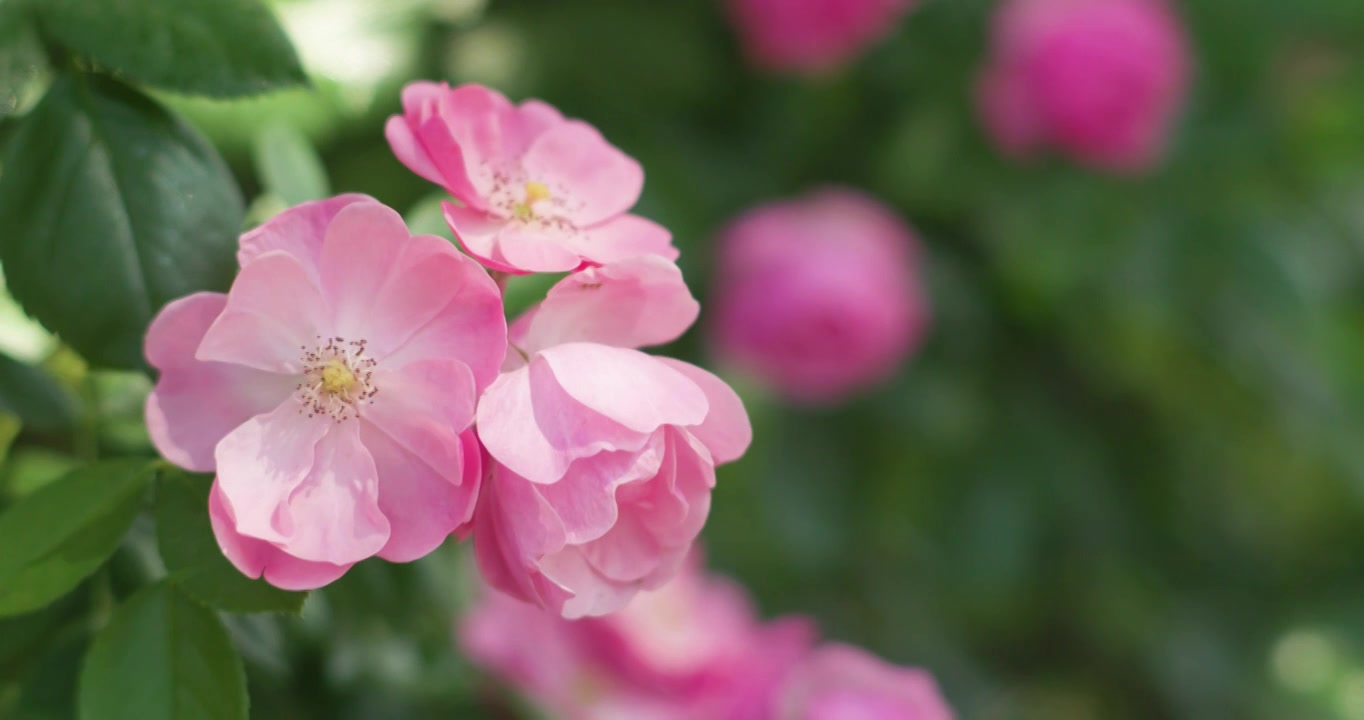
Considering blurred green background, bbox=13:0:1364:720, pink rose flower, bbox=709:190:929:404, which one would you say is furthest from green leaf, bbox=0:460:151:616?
pink rose flower, bbox=709:190:929:404

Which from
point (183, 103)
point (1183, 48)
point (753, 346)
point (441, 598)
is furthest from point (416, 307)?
point (1183, 48)

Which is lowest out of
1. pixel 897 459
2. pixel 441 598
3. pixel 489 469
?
pixel 897 459

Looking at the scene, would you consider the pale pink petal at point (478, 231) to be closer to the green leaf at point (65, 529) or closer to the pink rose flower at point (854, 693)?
the green leaf at point (65, 529)

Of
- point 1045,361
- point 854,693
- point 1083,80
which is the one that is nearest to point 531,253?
point 854,693

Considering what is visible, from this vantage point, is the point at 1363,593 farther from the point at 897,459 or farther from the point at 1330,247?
the point at 897,459

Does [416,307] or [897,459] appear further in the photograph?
[897,459]

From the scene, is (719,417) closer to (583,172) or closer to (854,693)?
(583,172)

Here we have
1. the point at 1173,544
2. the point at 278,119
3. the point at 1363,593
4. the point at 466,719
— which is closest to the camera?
the point at 466,719
